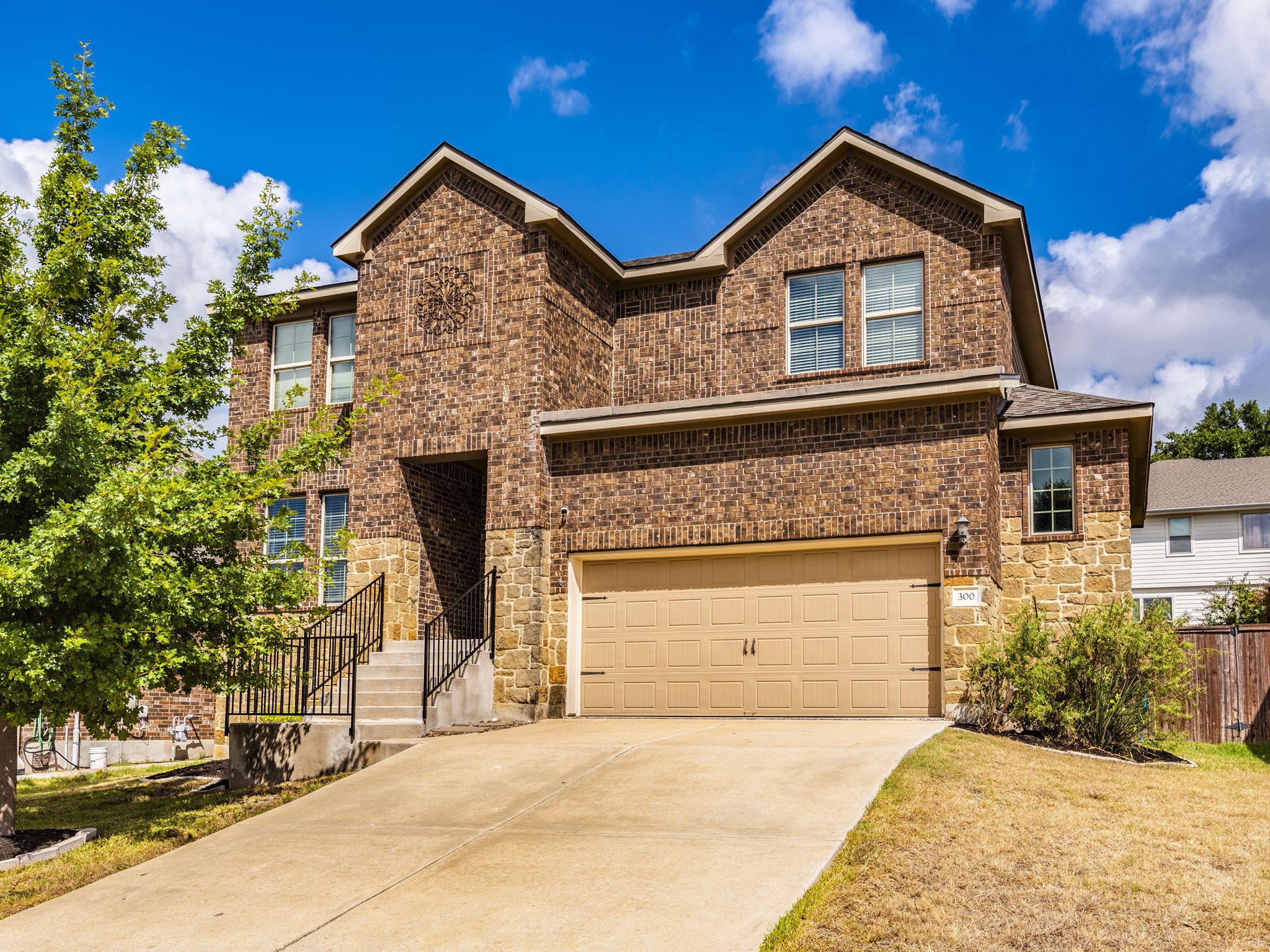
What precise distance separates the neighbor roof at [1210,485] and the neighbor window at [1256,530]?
54 centimetres

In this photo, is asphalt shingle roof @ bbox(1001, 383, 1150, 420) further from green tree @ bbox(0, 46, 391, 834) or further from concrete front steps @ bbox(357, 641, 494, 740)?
green tree @ bbox(0, 46, 391, 834)

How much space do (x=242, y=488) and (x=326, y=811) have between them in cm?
298

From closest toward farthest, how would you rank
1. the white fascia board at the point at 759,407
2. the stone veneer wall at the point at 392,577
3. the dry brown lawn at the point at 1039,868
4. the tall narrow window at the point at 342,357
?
the dry brown lawn at the point at 1039,868, the white fascia board at the point at 759,407, the stone veneer wall at the point at 392,577, the tall narrow window at the point at 342,357

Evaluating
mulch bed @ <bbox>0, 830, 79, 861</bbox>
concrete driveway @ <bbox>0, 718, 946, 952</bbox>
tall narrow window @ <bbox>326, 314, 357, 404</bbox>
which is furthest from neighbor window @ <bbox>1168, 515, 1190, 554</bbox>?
mulch bed @ <bbox>0, 830, 79, 861</bbox>

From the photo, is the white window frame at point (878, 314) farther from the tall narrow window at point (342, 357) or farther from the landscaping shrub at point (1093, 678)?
the tall narrow window at point (342, 357)

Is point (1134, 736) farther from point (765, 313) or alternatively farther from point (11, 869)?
point (11, 869)

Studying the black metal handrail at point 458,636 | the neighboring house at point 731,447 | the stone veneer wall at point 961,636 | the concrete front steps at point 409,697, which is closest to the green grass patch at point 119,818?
the concrete front steps at point 409,697

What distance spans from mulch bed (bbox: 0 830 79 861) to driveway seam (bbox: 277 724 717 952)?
12.3 ft

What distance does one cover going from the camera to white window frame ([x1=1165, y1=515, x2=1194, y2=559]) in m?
32.4

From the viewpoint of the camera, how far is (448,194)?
17.3 meters

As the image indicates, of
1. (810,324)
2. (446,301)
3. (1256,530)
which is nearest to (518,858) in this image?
(446,301)

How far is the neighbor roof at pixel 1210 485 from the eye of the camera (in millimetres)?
31875

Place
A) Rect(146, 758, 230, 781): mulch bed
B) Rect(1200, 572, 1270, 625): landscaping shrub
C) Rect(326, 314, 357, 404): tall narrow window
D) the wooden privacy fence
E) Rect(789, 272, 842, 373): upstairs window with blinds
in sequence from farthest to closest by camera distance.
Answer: Rect(1200, 572, 1270, 625): landscaping shrub, Rect(326, 314, 357, 404): tall narrow window, Rect(789, 272, 842, 373): upstairs window with blinds, the wooden privacy fence, Rect(146, 758, 230, 781): mulch bed

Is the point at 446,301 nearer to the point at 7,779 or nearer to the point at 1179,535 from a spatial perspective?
the point at 7,779
